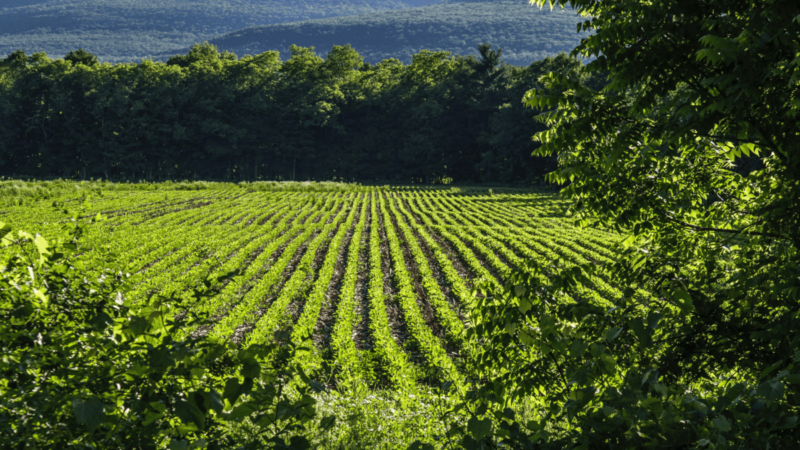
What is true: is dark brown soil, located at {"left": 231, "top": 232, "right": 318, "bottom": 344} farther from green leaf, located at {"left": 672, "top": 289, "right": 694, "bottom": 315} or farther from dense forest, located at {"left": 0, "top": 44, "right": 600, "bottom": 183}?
dense forest, located at {"left": 0, "top": 44, "right": 600, "bottom": 183}

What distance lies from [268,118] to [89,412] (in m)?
75.5

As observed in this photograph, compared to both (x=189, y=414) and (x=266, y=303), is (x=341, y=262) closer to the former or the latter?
(x=266, y=303)

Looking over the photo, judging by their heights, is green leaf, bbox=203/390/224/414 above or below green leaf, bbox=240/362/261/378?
below

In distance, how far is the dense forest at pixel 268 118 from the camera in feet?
210

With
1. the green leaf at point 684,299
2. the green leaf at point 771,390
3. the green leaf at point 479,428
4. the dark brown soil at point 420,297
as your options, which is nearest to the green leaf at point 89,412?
the green leaf at point 479,428

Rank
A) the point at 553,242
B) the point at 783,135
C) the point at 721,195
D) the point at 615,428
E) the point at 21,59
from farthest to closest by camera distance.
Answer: the point at 21,59 → the point at 553,242 → the point at 721,195 → the point at 783,135 → the point at 615,428

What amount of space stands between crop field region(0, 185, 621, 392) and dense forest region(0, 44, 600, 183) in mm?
33709

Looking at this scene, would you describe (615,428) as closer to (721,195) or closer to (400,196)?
(721,195)

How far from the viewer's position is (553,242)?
20422 mm

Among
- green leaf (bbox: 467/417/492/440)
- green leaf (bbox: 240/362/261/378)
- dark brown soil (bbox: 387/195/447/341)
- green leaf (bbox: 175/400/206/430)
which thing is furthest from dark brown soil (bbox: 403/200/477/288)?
green leaf (bbox: 175/400/206/430)

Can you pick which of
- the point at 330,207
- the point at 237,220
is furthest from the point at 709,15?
the point at 330,207

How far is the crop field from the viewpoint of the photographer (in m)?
7.92

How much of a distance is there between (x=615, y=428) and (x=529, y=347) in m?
0.77

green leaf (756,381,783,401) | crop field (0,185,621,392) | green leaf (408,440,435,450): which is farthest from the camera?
crop field (0,185,621,392)
